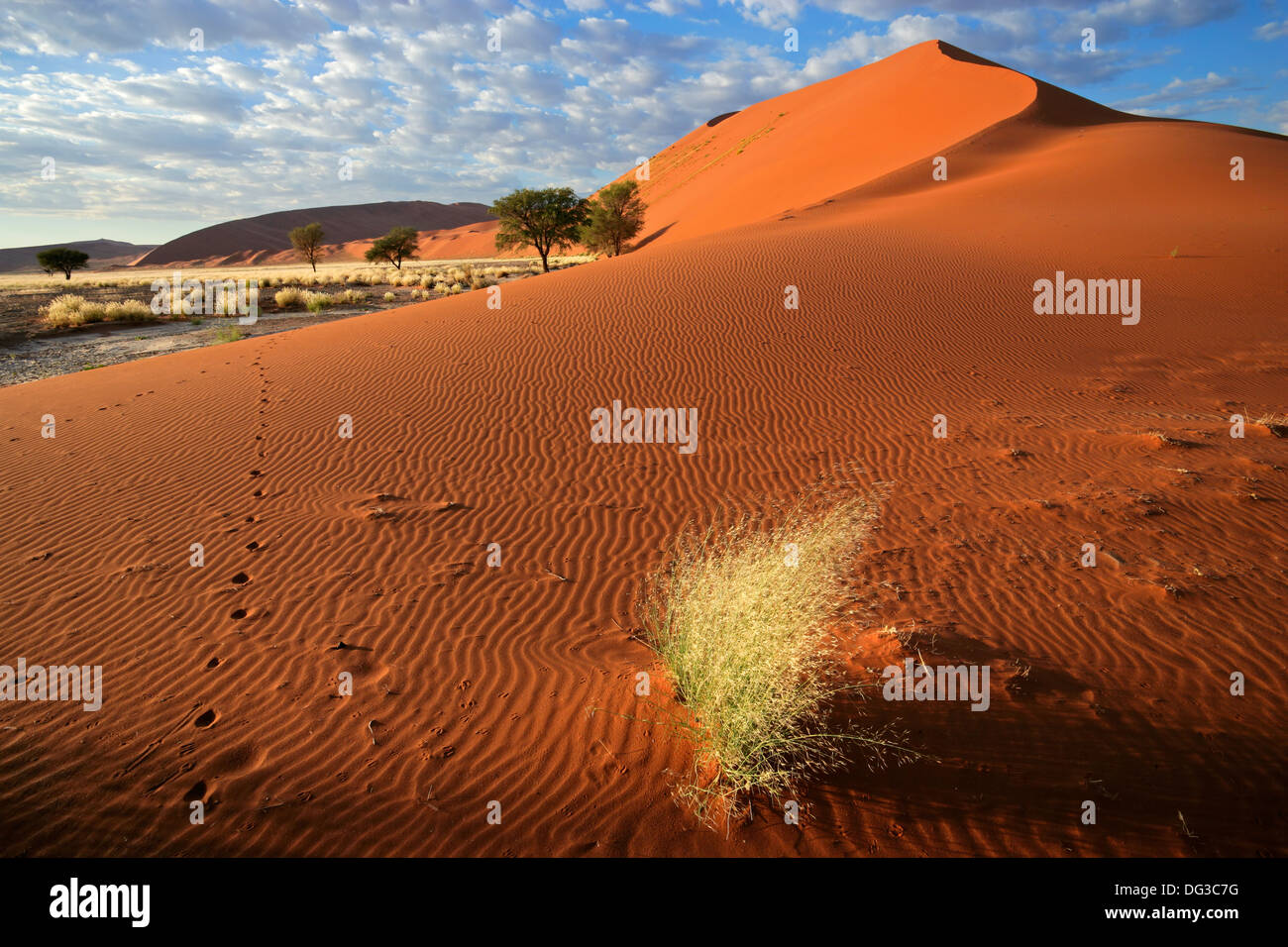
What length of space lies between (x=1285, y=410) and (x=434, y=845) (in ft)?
39.7

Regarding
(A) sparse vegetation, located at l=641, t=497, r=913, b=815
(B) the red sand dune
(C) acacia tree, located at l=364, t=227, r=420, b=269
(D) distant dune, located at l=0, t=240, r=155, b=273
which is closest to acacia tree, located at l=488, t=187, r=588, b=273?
(C) acacia tree, located at l=364, t=227, r=420, b=269

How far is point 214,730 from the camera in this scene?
157 inches

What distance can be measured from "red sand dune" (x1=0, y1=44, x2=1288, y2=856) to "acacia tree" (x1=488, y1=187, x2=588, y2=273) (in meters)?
26.4

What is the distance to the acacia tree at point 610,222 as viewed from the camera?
4312cm

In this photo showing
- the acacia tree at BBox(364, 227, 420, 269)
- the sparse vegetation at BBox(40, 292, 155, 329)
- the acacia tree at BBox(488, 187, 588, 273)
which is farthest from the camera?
the acacia tree at BBox(364, 227, 420, 269)

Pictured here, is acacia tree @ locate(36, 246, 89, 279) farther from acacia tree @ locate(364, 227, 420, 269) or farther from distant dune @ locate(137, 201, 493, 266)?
distant dune @ locate(137, 201, 493, 266)

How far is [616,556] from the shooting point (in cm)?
623

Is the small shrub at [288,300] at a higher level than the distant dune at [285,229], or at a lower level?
lower

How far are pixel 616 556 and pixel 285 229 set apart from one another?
126044 millimetres

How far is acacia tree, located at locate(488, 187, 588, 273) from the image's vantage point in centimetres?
3953

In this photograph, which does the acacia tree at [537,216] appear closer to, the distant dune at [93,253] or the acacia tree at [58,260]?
the acacia tree at [58,260]

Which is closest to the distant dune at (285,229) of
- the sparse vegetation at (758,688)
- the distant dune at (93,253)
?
the distant dune at (93,253)

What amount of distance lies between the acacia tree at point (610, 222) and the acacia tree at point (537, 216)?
2.07m
